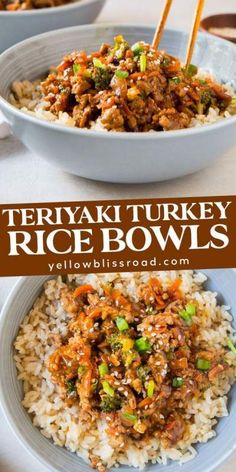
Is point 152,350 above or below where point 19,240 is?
below

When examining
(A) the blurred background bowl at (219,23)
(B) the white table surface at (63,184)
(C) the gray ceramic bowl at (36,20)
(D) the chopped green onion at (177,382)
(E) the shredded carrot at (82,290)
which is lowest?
(D) the chopped green onion at (177,382)

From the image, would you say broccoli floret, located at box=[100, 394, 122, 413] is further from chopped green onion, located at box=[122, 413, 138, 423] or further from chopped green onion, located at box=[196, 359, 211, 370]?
chopped green onion, located at box=[196, 359, 211, 370]

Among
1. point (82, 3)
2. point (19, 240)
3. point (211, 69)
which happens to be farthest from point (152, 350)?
point (82, 3)

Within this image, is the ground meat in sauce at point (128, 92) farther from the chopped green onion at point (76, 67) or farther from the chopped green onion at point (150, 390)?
the chopped green onion at point (150, 390)

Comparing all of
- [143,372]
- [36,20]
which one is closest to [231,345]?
[143,372]

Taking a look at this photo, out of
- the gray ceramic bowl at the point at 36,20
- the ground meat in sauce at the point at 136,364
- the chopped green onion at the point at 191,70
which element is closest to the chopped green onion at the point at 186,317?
the ground meat in sauce at the point at 136,364

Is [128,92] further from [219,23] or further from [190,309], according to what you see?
[219,23]

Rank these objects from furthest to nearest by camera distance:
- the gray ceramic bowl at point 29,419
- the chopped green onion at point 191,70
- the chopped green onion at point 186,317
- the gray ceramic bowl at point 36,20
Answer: the gray ceramic bowl at point 36,20, the chopped green onion at point 191,70, the chopped green onion at point 186,317, the gray ceramic bowl at point 29,419

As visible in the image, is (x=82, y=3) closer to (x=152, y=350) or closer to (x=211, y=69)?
(x=211, y=69)
